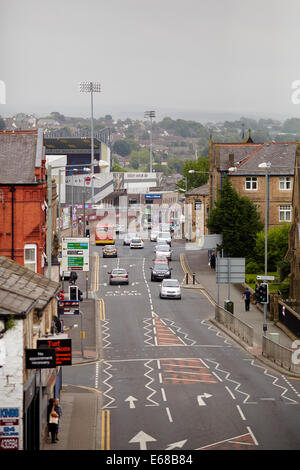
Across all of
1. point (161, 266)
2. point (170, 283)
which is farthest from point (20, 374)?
point (161, 266)

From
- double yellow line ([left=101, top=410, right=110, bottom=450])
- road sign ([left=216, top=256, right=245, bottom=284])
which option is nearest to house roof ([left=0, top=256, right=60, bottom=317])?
double yellow line ([left=101, top=410, right=110, bottom=450])

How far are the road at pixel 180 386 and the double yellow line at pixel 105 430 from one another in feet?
0.12

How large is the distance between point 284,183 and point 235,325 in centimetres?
4094

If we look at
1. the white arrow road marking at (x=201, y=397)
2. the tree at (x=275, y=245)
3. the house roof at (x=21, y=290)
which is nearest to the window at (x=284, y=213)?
the tree at (x=275, y=245)

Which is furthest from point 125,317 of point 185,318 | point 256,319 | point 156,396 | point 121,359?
point 156,396

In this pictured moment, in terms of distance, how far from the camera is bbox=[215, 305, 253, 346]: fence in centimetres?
5402

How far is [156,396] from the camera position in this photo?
39.6m

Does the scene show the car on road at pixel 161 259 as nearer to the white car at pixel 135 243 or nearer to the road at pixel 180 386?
the white car at pixel 135 243

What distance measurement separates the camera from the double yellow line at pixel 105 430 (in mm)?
31516

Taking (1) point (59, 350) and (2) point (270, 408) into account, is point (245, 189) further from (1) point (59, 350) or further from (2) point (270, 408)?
(1) point (59, 350)

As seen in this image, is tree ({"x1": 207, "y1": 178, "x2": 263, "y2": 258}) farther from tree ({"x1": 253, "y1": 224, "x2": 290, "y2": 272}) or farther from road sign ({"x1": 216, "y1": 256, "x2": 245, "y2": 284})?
road sign ({"x1": 216, "y1": 256, "x2": 245, "y2": 284})

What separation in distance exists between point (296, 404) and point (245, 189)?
59.8 meters

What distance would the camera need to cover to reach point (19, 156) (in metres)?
65.8

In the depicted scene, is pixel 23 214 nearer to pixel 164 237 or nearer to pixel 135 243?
pixel 135 243
